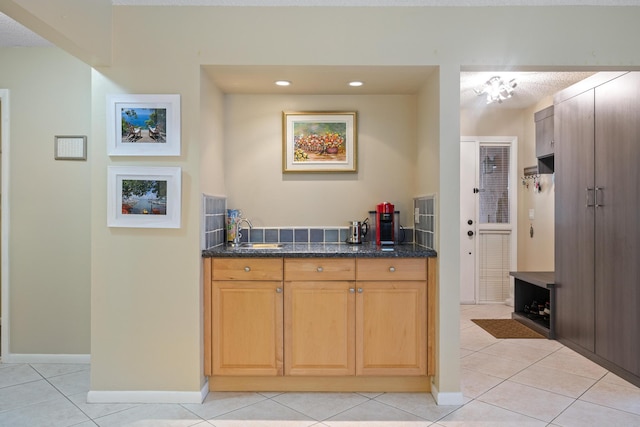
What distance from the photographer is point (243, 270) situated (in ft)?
9.46

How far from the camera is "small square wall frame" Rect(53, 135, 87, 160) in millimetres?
3459

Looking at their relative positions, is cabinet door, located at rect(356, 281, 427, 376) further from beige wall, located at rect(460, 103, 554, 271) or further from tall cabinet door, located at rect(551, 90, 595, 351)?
beige wall, located at rect(460, 103, 554, 271)

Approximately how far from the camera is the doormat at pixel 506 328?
4.32 meters

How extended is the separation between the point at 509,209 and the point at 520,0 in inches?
132

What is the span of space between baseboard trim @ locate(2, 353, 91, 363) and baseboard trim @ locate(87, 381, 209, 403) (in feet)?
2.62

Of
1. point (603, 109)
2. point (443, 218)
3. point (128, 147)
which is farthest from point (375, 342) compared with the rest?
point (603, 109)

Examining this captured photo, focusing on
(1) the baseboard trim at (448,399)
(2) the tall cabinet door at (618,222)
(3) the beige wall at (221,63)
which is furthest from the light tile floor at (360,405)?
(2) the tall cabinet door at (618,222)

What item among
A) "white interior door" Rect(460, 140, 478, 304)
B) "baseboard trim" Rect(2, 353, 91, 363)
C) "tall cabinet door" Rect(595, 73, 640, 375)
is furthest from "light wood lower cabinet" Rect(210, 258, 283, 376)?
"white interior door" Rect(460, 140, 478, 304)

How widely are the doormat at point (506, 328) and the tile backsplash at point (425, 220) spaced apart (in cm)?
167

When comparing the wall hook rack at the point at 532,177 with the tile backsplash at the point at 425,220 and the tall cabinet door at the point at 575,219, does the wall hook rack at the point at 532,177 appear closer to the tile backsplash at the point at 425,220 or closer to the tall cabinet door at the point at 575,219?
the tall cabinet door at the point at 575,219

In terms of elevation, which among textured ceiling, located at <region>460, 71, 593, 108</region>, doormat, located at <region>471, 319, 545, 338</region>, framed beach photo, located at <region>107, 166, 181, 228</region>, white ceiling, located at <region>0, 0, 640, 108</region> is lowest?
doormat, located at <region>471, 319, 545, 338</region>

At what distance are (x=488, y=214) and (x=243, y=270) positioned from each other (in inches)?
147

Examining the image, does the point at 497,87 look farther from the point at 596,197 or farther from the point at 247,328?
the point at 247,328

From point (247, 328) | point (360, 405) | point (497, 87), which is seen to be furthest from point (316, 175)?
point (497, 87)
